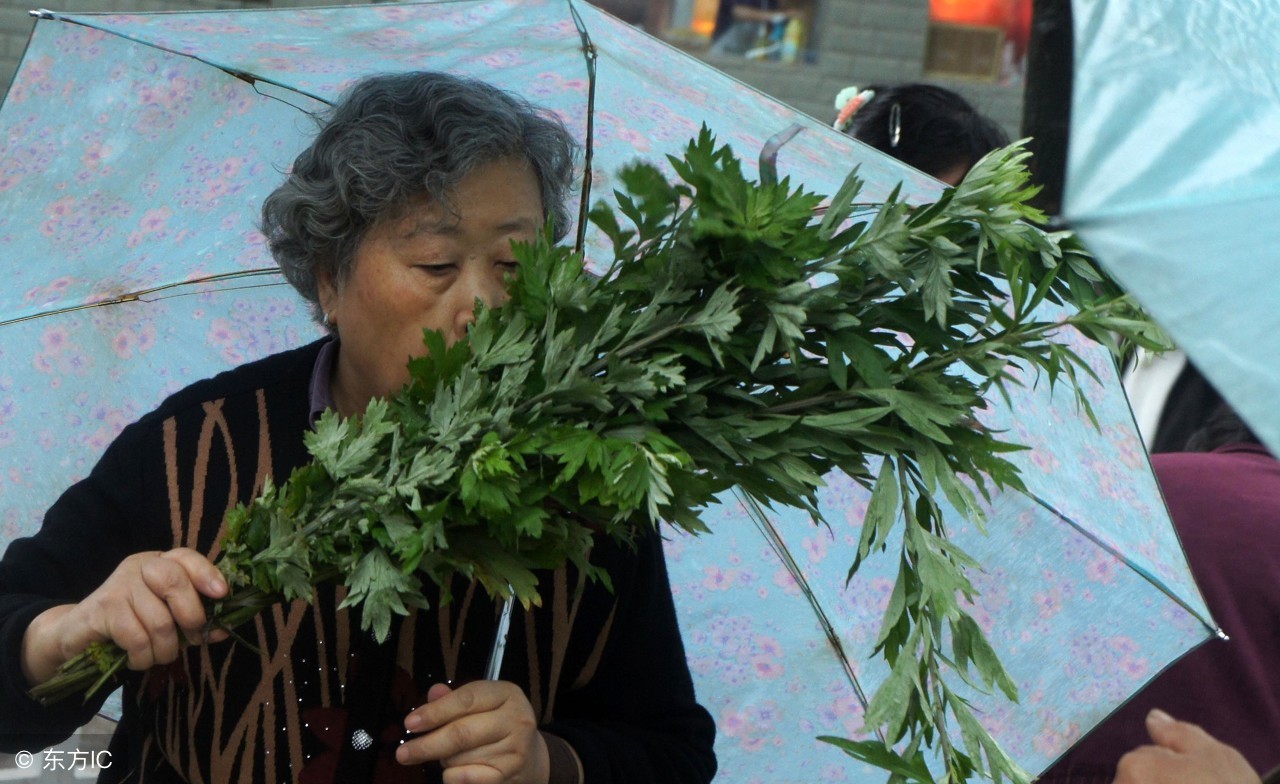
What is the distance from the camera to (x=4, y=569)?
2162 millimetres

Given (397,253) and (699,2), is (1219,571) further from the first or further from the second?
(699,2)

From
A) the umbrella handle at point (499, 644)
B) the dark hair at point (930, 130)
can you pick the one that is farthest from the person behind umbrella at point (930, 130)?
the umbrella handle at point (499, 644)

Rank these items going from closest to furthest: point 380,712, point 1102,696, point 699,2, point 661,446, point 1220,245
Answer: point 1220,245
point 661,446
point 380,712
point 1102,696
point 699,2

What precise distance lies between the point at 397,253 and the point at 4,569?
72 centimetres

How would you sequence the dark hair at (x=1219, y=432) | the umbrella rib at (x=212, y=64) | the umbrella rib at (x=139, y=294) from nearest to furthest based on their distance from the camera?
the umbrella rib at (x=212, y=64)
the umbrella rib at (x=139, y=294)
the dark hair at (x=1219, y=432)

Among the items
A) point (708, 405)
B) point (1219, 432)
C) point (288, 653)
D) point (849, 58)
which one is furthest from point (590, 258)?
point (849, 58)

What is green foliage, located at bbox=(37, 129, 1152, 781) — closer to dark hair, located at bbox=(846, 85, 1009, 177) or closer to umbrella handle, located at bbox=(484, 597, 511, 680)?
umbrella handle, located at bbox=(484, 597, 511, 680)

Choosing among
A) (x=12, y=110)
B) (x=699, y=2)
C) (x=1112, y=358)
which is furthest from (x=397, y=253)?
(x=699, y=2)

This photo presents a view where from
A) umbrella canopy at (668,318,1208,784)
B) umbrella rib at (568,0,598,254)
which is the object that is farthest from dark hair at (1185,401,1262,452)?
umbrella rib at (568,0,598,254)

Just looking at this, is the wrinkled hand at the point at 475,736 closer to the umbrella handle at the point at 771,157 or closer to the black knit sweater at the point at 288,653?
the black knit sweater at the point at 288,653

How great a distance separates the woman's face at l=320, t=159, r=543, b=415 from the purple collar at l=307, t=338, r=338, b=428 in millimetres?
79

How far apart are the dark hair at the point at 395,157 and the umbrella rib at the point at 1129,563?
0.86 m

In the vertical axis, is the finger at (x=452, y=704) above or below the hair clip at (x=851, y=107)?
below

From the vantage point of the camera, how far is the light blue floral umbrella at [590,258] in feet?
7.55
